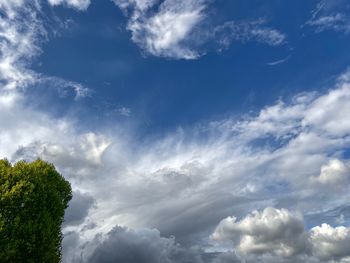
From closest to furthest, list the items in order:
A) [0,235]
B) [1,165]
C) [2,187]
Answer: [0,235], [2,187], [1,165]

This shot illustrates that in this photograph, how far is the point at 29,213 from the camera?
42.2 meters

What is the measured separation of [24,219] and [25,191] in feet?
8.88

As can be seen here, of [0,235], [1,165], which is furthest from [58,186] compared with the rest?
[0,235]

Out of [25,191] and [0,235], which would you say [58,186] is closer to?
[25,191]

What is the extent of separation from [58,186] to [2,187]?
271 inches

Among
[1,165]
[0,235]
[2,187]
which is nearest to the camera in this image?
[0,235]

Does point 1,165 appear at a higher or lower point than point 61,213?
higher

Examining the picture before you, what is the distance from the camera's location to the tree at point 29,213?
132 ft

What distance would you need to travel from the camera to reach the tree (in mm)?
40094

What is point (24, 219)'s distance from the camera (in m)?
41.6

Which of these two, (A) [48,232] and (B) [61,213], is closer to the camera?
(A) [48,232]

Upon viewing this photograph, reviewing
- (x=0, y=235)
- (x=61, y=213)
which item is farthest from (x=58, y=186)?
(x=0, y=235)

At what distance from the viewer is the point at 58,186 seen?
4778cm

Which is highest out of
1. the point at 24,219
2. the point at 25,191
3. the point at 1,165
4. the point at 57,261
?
the point at 1,165
